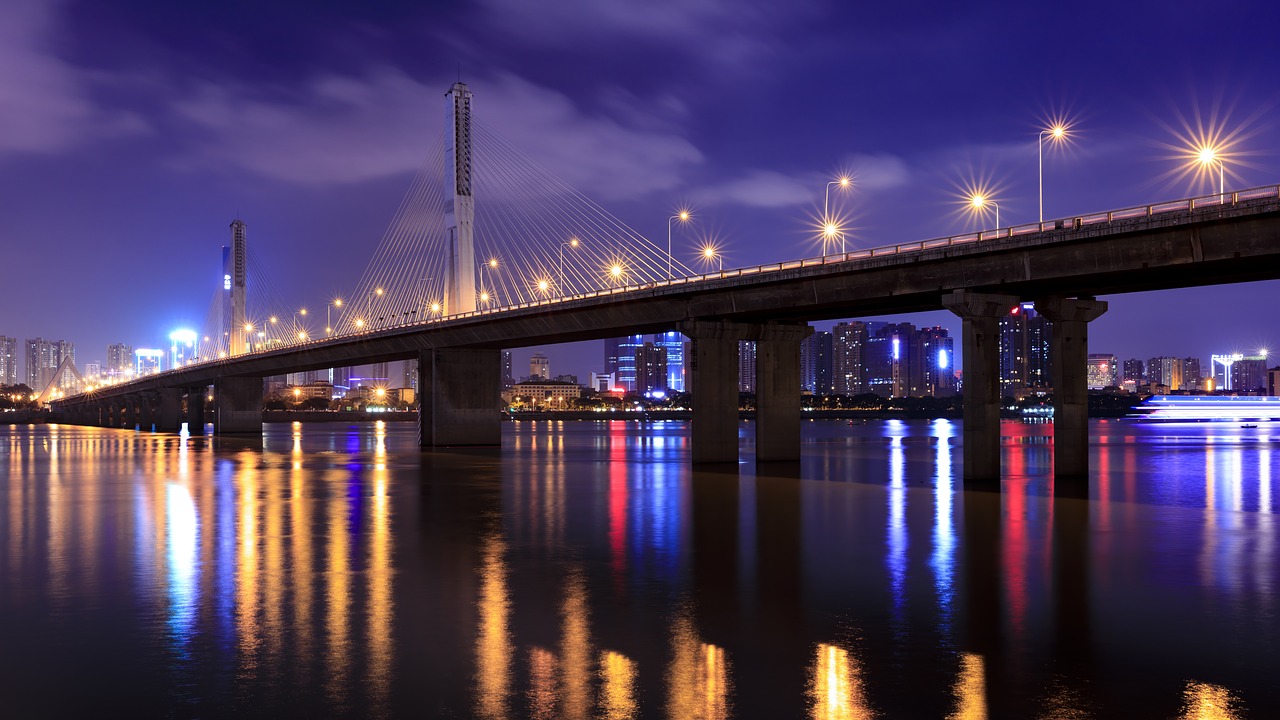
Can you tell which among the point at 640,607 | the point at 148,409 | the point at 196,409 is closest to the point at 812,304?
the point at 640,607

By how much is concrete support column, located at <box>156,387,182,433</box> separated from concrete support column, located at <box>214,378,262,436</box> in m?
26.6

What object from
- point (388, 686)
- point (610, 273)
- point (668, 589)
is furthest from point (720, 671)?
point (610, 273)

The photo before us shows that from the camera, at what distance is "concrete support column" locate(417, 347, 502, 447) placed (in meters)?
90.1

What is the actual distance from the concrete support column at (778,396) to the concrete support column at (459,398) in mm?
31450

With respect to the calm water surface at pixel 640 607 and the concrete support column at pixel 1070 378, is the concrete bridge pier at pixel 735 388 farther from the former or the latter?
the calm water surface at pixel 640 607

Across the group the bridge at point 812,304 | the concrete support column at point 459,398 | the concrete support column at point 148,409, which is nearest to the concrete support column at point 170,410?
the concrete support column at point 148,409

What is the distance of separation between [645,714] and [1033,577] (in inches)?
502

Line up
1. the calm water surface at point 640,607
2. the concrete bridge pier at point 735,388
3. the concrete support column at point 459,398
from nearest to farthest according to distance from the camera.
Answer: the calm water surface at point 640,607, the concrete bridge pier at point 735,388, the concrete support column at point 459,398

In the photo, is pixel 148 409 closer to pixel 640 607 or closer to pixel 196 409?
pixel 196 409

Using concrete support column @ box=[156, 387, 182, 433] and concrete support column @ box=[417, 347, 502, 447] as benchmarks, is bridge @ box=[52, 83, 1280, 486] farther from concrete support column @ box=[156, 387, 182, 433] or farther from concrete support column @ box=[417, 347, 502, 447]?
concrete support column @ box=[156, 387, 182, 433]

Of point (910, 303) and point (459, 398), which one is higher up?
point (910, 303)

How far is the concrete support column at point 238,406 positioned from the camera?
140 meters

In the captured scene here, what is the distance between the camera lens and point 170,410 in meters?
168

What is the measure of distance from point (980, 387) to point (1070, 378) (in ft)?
17.6
